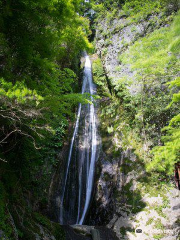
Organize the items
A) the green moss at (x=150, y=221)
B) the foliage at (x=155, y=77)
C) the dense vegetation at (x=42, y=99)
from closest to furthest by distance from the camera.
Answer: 1. the dense vegetation at (x=42, y=99)
2. the foliage at (x=155, y=77)
3. the green moss at (x=150, y=221)

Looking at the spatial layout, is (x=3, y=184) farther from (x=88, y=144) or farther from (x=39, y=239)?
(x=88, y=144)

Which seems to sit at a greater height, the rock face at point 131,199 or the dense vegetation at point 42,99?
the dense vegetation at point 42,99

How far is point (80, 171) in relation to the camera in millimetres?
10797

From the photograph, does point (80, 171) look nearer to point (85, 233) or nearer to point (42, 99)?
point (85, 233)

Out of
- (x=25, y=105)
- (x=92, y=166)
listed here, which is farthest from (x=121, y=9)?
(x=25, y=105)

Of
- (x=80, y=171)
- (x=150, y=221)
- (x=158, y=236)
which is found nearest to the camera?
(x=158, y=236)

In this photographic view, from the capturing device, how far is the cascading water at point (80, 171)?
9.40m

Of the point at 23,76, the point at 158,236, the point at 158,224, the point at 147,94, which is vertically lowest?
the point at 158,236

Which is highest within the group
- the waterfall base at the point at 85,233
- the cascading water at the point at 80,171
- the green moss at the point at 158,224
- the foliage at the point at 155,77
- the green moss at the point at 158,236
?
the foliage at the point at 155,77

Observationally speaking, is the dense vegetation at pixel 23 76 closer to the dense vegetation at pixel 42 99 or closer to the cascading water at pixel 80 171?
the dense vegetation at pixel 42 99

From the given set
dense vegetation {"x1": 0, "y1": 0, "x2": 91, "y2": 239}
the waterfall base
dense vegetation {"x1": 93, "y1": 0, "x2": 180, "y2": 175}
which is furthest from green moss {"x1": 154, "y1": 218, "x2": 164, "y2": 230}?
dense vegetation {"x1": 0, "y1": 0, "x2": 91, "y2": 239}

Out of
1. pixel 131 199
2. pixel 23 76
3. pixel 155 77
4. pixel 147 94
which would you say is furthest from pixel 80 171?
pixel 23 76

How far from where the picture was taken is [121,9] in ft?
64.1

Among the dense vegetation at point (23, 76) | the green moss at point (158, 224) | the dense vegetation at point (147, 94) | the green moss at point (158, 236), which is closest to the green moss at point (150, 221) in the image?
the green moss at point (158, 224)
